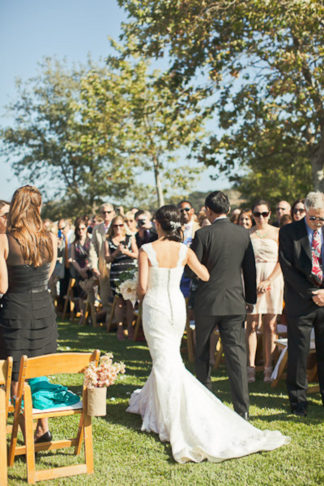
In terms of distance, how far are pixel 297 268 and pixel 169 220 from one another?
1.52m

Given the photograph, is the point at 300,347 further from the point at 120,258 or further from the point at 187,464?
the point at 120,258

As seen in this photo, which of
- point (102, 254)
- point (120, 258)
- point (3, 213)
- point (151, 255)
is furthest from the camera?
point (102, 254)

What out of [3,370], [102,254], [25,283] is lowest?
[3,370]

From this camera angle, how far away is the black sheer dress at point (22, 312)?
4.73m

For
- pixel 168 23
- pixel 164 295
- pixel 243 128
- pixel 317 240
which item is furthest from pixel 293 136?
pixel 164 295

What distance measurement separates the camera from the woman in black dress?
4.70 meters

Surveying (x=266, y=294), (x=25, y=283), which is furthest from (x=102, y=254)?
(x=25, y=283)

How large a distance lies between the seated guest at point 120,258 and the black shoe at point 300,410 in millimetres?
4923

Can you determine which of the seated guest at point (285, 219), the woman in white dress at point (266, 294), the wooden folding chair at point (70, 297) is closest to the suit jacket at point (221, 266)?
the woman in white dress at point (266, 294)

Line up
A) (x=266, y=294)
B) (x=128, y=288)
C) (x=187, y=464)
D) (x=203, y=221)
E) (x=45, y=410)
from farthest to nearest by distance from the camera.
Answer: (x=203, y=221) < (x=128, y=288) < (x=266, y=294) < (x=187, y=464) < (x=45, y=410)

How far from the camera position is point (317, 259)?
19.0 ft

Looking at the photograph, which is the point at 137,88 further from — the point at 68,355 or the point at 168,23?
the point at 68,355

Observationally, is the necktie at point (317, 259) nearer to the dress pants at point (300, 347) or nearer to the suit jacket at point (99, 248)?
the dress pants at point (300, 347)

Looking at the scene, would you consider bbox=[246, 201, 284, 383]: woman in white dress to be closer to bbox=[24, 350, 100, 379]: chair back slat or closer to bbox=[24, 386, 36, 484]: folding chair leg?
bbox=[24, 350, 100, 379]: chair back slat
